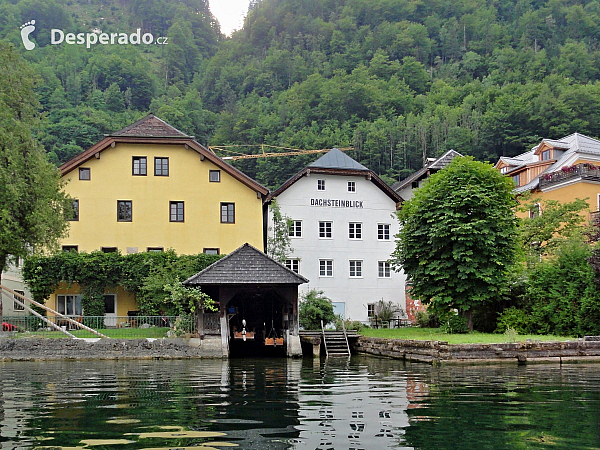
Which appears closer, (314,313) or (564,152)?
(314,313)

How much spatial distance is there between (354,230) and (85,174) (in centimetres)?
1840

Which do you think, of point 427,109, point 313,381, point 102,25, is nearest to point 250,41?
point 102,25

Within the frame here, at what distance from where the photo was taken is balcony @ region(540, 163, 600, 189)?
169ft

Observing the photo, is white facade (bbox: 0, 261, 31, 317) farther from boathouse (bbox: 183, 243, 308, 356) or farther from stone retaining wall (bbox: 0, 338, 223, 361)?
boathouse (bbox: 183, 243, 308, 356)

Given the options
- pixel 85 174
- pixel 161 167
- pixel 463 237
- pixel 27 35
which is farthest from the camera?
pixel 27 35

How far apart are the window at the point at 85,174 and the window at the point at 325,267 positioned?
16240mm

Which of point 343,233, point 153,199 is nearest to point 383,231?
point 343,233

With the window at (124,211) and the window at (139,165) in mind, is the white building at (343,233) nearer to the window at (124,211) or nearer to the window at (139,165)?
the window at (139,165)

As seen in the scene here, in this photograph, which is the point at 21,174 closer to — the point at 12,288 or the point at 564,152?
the point at 12,288

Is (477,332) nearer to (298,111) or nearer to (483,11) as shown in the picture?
(298,111)

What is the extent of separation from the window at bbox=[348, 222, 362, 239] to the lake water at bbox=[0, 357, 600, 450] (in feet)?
79.5

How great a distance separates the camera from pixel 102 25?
551 ft

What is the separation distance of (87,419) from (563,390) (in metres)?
11.6

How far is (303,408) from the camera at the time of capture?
1450cm
